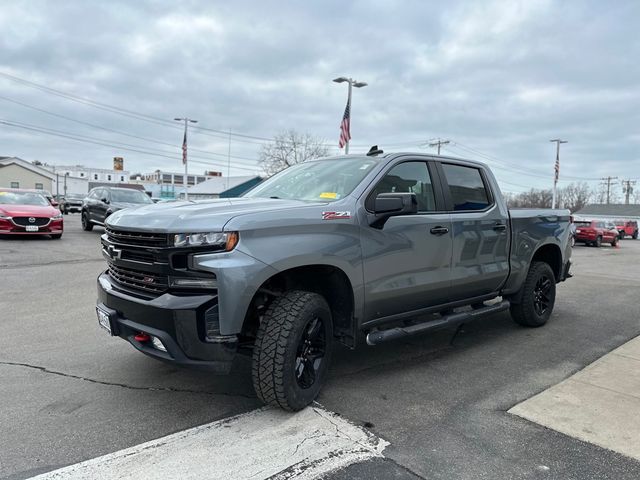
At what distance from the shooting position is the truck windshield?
4090mm

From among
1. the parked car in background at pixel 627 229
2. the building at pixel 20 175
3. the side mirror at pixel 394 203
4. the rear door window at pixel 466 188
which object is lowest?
the parked car in background at pixel 627 229

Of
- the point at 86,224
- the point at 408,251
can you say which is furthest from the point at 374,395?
the point at 86,224

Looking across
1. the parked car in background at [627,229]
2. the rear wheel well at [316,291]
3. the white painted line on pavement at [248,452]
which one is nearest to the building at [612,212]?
the parked car in background at [627,229]

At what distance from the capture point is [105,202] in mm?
15383

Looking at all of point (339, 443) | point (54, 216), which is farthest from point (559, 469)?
point (54, 216)

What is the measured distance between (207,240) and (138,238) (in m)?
0.58

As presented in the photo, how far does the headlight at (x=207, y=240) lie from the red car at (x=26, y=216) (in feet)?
40.0

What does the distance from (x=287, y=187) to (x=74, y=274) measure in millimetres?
6215

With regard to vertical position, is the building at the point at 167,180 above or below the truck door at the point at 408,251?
above

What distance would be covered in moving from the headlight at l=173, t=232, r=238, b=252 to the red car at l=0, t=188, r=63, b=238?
12.2 meters

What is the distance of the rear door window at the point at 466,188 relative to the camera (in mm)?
4879

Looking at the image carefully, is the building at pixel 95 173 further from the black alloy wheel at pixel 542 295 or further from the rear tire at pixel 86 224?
the black alloy wheel at pixel 542 295

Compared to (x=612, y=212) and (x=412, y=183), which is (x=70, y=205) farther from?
(x=612, y=212)

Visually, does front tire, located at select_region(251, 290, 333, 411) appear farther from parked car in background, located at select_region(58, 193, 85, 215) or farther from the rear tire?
parked car in background, located at select_region(58, 193, 85, 215)
